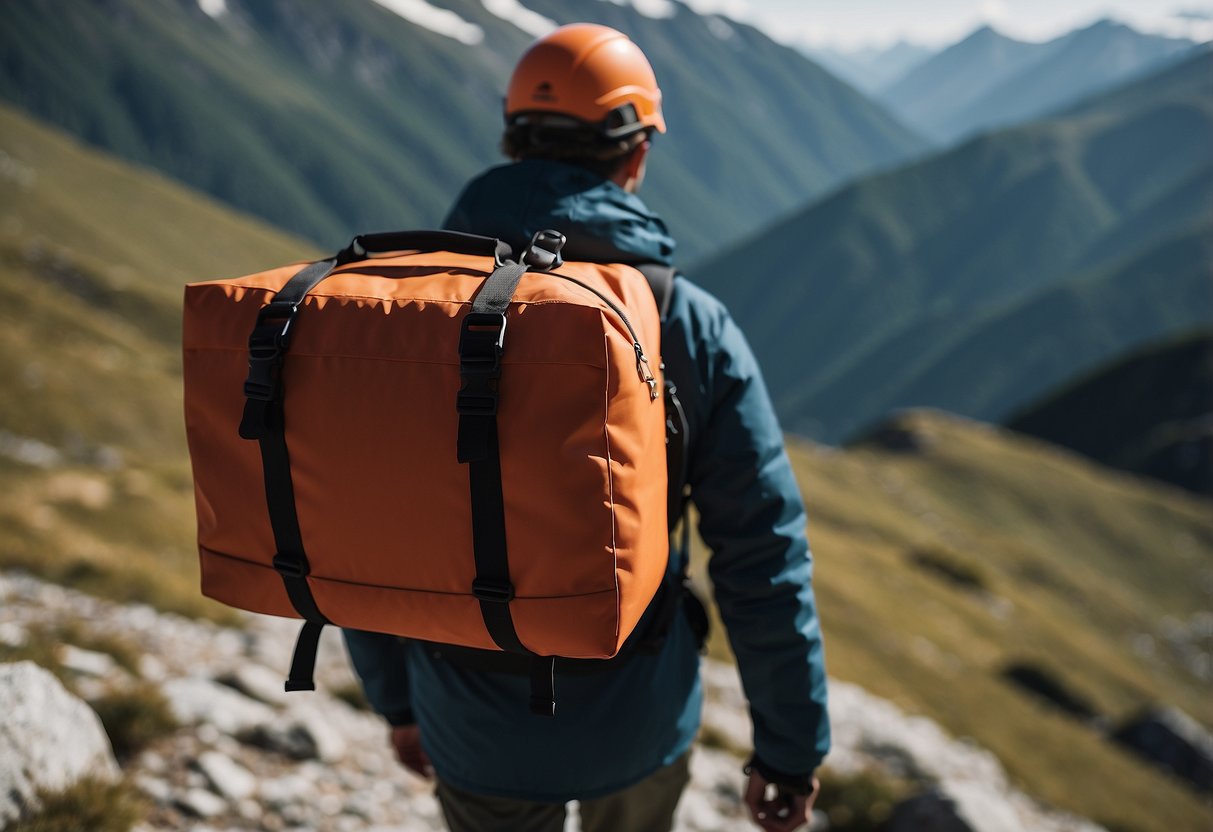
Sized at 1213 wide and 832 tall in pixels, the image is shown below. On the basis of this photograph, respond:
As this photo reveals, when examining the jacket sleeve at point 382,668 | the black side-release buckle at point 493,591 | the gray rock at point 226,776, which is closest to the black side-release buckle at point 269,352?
the black side-release buckle at point 493,591

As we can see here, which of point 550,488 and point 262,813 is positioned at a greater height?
point 550,488

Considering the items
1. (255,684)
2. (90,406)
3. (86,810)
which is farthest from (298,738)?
(90,406)

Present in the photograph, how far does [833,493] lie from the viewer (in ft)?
202

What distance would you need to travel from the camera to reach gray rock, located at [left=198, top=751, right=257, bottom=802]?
5.97 m

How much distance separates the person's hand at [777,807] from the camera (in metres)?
3.82

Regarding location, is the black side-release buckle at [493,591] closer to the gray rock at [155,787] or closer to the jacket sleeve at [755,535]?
the jacket sleeve at [755,535]

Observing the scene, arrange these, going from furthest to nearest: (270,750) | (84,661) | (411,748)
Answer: (84,661), (270,750), (411,748)

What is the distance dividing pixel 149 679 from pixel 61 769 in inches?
115

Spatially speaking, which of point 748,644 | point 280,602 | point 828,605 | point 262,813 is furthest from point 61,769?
point 828,605

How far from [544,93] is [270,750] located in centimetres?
524

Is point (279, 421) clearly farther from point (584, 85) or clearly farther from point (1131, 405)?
point (1131, 405)

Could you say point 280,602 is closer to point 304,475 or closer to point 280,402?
point 304,475

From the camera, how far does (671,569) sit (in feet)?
12.6

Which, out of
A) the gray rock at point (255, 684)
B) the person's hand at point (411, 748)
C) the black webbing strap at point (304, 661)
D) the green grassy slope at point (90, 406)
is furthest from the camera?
the green grassy slope at point (90, 406)
